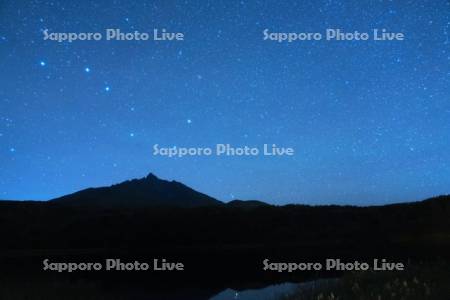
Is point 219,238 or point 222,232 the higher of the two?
point 222,232

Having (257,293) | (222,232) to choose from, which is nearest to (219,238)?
(222,232)

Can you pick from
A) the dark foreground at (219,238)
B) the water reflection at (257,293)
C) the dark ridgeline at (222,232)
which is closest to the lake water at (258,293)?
the water reflection at (257,293)

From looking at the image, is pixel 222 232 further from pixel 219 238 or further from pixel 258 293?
pixel 258 293

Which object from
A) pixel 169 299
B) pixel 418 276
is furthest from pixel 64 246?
pixel 418 276

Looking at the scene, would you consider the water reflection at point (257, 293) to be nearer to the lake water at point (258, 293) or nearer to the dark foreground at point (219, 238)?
the lake water at point (258, 293)

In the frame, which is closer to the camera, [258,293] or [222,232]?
[258,293]

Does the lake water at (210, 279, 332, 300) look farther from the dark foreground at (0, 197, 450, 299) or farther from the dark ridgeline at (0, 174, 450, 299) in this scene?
the dark ridgeline at (0, 174, 450, 299)

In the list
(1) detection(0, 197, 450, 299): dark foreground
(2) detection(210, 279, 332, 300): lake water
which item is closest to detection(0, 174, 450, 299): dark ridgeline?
(1) detection(0, 197, 450, 299): dark foreground

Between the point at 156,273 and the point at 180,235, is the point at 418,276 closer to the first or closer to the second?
the point at 156,273

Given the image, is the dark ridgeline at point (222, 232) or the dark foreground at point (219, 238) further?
the dark ridgeline at point (222, 232)

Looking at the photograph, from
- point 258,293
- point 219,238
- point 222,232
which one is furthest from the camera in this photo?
point 222,232

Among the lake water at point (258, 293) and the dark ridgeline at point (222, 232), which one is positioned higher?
the dark ridgeline at point (222, 232)

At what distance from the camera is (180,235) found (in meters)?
58.3

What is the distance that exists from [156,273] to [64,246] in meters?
25.4
